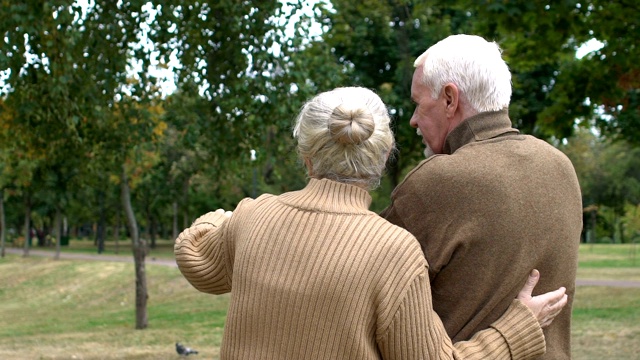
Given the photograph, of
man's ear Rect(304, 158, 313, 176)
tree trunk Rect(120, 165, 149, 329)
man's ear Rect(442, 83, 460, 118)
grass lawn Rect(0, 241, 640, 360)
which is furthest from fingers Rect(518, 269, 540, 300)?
tree trunk Rect(120, 165, 149, 329)

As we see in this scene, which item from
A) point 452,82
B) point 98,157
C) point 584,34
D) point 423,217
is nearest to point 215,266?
point 423,217

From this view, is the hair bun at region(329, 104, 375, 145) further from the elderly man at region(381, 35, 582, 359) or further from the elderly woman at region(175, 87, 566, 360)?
the elderly man at region(381, 35, 582, 359)

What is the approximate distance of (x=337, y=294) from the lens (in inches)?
84.3

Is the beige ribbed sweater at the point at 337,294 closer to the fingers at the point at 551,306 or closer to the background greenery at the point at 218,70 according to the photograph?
the fingers at the point at 551,306

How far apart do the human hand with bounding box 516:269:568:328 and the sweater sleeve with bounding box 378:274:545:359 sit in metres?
0.02

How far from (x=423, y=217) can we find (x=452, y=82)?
0.39 metres

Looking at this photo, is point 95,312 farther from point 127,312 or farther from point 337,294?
point 337,294

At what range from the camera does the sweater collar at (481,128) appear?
7.91 feet

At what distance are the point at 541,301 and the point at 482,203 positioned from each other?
319 millimetres

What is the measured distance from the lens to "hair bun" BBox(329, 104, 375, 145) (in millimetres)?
2215

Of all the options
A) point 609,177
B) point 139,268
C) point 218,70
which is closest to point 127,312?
point 139,268

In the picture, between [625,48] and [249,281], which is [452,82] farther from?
[625,48]

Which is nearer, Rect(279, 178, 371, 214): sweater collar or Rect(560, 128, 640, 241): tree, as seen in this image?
Rect(279, 178, 371, 214): sweater collar

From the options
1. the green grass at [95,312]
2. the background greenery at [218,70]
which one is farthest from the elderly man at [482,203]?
the green grass at [95,312]
